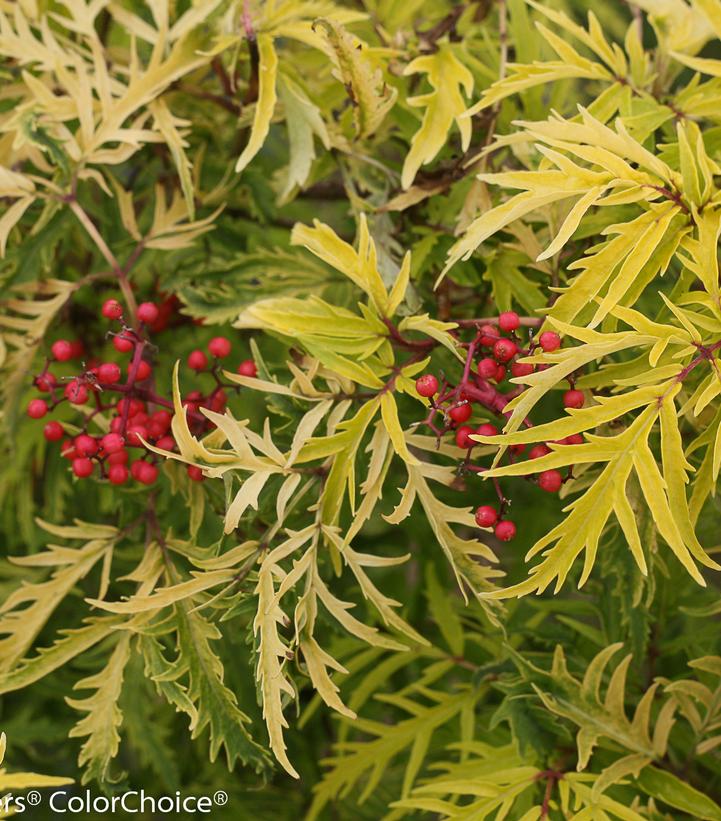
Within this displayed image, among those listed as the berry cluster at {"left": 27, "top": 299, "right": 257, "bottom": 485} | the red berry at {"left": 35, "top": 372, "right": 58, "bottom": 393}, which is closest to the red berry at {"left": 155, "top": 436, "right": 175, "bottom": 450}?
the berry cluster at {"left": 27, "top": 299, "right": 257, "bottom": 485}

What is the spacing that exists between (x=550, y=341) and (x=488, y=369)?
0.19 feet

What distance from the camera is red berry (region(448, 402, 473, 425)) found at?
0.73 metres

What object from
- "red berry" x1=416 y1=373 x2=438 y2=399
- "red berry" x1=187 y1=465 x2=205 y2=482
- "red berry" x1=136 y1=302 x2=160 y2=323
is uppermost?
"red berry" x1=416 y1=373 x2=438 y2=399

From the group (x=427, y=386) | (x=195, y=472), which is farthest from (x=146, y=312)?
(x=427, y=386)

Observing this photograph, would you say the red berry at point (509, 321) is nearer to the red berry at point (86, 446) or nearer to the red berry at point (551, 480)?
the red berry at point (551, 480)

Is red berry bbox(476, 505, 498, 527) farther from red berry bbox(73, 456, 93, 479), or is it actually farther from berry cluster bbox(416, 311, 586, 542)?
red berry bbox(73, 456, 93, 479)

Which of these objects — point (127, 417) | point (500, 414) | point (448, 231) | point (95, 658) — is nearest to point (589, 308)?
point (500, 414)

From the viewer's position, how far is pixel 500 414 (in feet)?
2.38

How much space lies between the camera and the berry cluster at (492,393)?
712mm

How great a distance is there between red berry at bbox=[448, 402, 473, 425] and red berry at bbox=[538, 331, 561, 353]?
0.24 ft

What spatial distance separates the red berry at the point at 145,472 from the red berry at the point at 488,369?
0.33 m

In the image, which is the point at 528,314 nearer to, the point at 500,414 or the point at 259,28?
the point at 500,414

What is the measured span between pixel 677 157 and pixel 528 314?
0.60 ft

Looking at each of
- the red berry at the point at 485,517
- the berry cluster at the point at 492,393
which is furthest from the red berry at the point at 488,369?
the red berry at the point at 485,517
